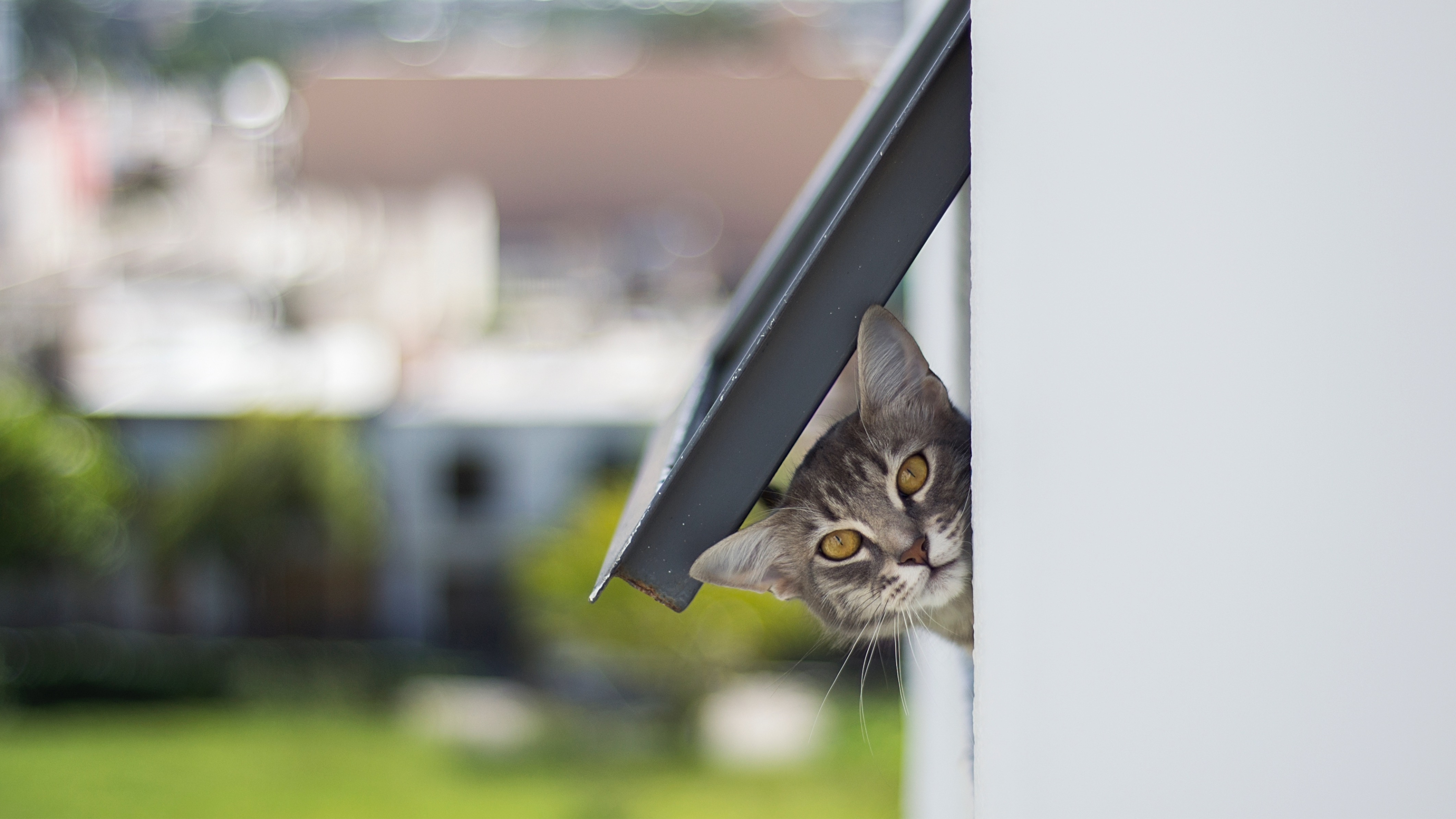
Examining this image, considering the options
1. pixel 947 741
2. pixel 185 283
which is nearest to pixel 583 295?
pixel 185 283

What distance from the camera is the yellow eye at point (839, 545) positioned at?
980mm

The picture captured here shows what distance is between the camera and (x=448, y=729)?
607cm

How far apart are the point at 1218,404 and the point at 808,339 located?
0.26 m

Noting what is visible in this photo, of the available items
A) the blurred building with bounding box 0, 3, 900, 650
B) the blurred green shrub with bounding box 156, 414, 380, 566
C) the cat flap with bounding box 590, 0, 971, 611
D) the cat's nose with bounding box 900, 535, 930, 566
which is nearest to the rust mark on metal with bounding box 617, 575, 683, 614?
the cat flap with bounding box 590, 0, 971, 611

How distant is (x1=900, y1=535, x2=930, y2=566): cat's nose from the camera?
0.94 meters

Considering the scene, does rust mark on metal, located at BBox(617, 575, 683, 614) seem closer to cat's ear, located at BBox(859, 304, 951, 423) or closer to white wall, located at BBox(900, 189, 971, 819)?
cat's ear, located at BBox(859, 304, 951, 423)

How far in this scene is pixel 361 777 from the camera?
5.58m

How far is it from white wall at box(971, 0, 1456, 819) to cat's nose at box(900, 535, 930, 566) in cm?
35

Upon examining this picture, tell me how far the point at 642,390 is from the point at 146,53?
4.45 m

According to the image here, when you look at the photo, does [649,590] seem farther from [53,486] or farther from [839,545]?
[53,486]

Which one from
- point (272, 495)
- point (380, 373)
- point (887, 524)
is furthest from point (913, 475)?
point (380, 373)

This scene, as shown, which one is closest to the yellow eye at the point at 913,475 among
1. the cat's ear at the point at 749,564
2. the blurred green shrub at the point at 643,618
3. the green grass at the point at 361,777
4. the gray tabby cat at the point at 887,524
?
the gray tabby cat at the point at 887,524

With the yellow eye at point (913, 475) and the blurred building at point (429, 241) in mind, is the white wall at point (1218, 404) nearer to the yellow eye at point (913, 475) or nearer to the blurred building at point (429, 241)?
the yellow eye at point (913, 475)

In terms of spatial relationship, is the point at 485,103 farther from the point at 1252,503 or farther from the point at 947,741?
Result: the point at 1252,503
